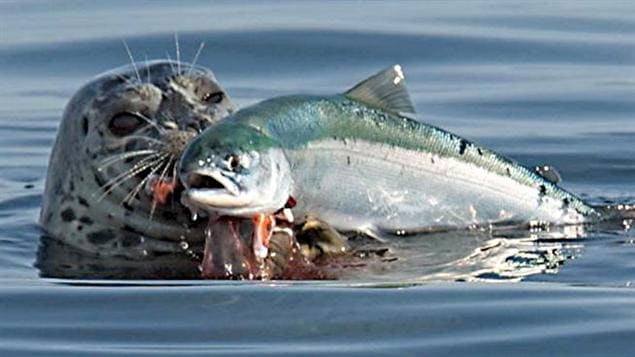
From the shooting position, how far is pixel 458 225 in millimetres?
9320

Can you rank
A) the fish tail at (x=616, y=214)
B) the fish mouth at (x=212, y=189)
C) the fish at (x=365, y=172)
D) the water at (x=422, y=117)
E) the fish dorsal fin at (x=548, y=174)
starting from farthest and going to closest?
the fish tail at (x=616, y=214) < the fish dorsal fin at (x=548, y=174) < the fish at (x=365, y=172) < the fish mouth at (x=212, y=189) < the water at (x=422, y=117)

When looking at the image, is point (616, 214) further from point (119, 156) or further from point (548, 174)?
point (119, 156)

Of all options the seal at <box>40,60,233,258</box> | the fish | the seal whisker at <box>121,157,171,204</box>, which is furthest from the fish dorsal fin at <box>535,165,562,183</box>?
the seal whisker at <box>121,157,171,204</box>

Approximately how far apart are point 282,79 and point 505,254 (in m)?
5.03

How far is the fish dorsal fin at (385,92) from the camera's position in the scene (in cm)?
874

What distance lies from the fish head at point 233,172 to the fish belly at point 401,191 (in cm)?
31

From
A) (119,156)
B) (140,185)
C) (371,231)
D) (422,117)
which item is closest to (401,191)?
(371,231)

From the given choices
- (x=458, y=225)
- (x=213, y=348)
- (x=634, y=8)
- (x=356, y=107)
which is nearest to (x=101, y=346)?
(x=213, y=348)

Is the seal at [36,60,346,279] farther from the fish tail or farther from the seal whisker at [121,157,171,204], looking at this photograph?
the fish tail

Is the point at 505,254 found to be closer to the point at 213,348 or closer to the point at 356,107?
the point at 356,107

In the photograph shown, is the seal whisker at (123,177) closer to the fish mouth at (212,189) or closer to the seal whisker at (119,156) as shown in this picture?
the seal whisker at (119,156)

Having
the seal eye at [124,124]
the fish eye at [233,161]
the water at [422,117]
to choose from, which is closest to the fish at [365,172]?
the fish eye at [233,161]

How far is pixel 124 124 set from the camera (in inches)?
362

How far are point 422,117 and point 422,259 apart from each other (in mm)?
3779
